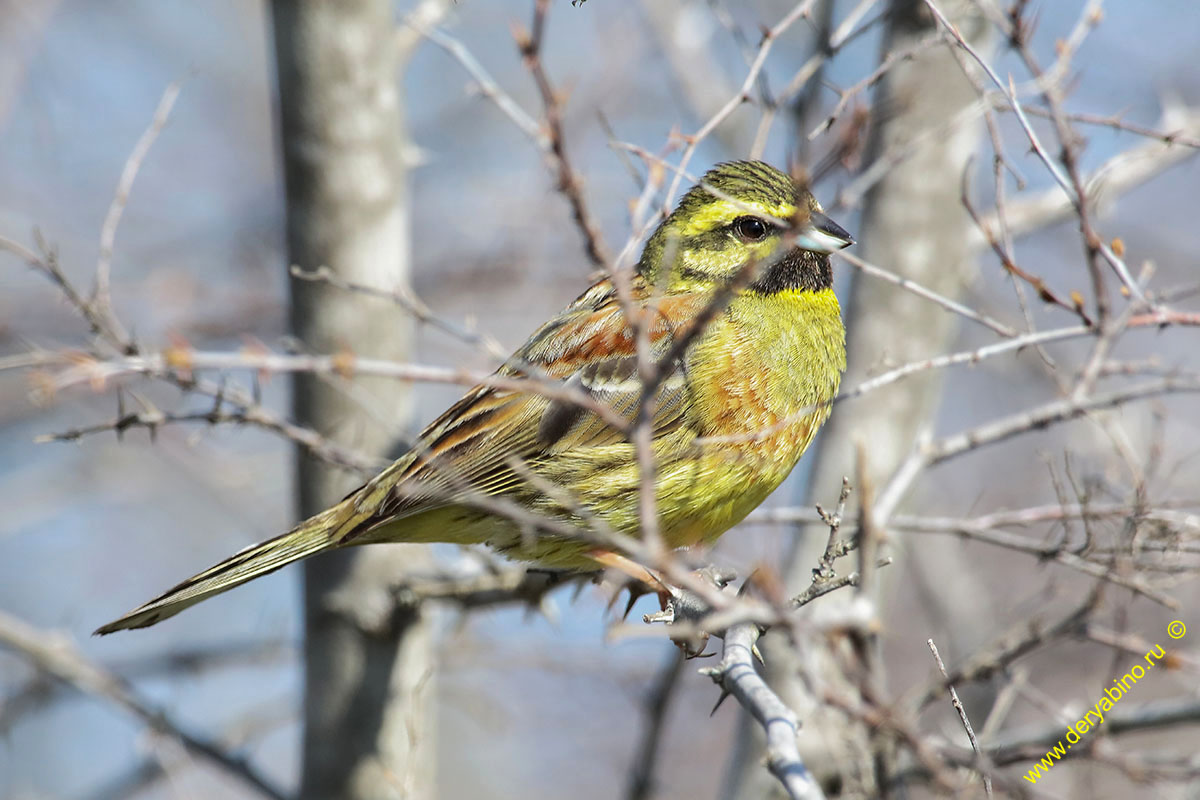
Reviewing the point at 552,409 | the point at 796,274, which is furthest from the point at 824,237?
the point at 552,409

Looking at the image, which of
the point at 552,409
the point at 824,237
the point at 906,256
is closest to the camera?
the point at 824,237

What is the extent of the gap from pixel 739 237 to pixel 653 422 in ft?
3.14

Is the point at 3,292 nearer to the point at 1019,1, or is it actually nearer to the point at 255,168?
the point at 255,168

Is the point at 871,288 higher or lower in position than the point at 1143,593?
higher

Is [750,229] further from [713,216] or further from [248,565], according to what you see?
[248,565]

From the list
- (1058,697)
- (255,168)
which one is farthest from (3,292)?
(1058,697)

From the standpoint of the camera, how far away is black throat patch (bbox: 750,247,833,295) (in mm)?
4555

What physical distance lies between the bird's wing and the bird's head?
0.16 meters

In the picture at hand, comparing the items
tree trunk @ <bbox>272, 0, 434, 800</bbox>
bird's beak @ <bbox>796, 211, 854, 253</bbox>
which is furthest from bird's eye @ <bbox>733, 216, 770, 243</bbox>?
tree trunk @ <bbox>272, 0, 434, 800</bbox>

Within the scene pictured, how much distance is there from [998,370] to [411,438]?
532 cm

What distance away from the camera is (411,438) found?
4.84 m

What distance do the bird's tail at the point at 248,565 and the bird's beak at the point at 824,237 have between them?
1.99 m

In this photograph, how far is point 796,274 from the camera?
15.1 feet

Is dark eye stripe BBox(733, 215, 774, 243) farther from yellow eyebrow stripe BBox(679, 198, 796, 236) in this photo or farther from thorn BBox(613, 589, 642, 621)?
thorn BBox(613, 589, 642, 621)
